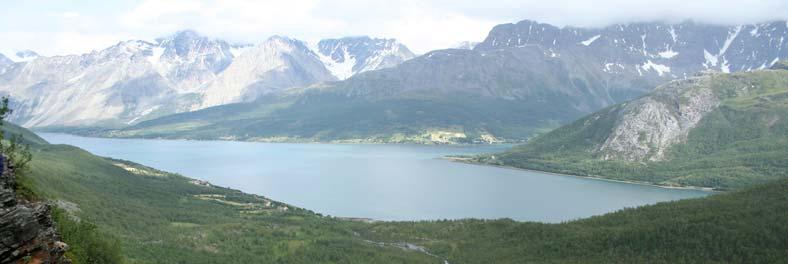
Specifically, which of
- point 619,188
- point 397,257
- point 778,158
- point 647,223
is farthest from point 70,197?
point 778,158

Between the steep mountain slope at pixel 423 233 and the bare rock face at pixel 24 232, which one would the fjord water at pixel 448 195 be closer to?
the steep mountain slope at pixel 423 233

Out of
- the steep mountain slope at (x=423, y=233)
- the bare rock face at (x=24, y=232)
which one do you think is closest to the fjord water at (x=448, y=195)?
the steep mountain slope at (x=423, y=233)

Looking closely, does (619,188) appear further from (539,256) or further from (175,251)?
(175,251)

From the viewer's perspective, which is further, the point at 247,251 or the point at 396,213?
the point at 396,213

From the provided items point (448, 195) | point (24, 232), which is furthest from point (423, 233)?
point (24, 232)

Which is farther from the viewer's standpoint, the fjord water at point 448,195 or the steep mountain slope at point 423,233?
the fjord water at point 448,195

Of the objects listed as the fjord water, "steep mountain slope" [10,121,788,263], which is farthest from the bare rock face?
the fjord water
